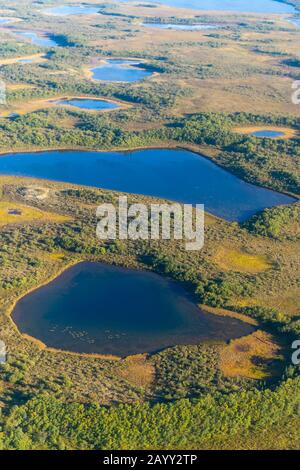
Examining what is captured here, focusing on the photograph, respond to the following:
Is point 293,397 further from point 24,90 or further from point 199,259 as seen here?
A: point 24,90

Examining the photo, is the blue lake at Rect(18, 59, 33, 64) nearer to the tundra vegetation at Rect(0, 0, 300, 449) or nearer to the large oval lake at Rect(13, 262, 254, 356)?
the tundra vegetation at Rect(0, 0, 300, 449)

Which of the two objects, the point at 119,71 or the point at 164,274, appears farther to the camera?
the point at 119,71

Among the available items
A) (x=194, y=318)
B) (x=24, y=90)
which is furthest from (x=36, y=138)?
(x=194, y=318)

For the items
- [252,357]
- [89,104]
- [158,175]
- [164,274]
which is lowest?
[252,357]

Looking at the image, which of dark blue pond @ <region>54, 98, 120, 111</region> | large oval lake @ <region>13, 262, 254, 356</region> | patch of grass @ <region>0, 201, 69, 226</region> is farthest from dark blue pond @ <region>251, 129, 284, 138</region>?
large oval lake @ <region>13, 262, 254, 356</region>

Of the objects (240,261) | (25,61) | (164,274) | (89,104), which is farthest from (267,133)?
(25,61)

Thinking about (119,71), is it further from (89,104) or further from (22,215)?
(22,215)

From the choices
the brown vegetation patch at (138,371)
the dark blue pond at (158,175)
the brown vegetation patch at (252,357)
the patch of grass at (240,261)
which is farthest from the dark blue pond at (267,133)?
the brown vegetation patch at (138,371)

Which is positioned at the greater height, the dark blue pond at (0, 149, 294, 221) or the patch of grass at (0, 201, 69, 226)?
the dark blue pond at (0, 149, 294, 221)
